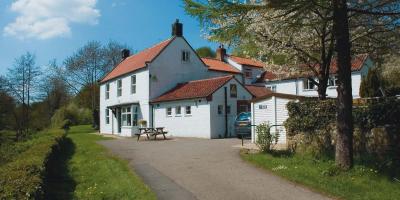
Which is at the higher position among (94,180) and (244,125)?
(244,125)

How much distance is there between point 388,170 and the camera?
37.3ft

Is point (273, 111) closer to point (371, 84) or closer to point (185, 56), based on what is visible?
point (371, 84)

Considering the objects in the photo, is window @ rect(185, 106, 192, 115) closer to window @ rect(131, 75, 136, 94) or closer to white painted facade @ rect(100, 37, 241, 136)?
white painted facade @ rect(100, 37, 241, 136)

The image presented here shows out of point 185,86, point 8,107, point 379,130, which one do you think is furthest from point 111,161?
point 8,107

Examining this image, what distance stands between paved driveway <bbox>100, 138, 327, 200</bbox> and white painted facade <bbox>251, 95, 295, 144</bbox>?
2.41m

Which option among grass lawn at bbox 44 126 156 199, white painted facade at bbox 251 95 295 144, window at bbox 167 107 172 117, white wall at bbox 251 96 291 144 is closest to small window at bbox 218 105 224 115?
window at bbox 167 107 172 117

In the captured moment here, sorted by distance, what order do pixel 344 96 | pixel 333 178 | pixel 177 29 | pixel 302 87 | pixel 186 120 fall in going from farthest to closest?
pixel 302 87, pixel 177 29, pixel 186 120, pixel 344 96, pixel 333 178

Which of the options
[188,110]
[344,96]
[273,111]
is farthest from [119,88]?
[344,96]

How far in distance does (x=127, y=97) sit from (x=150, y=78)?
4.90 m

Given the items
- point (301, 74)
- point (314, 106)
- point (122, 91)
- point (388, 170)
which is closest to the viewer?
point (388, 170)

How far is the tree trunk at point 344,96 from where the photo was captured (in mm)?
11750

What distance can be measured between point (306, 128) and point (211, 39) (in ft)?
17.5

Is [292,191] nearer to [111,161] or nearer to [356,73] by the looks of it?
[111,161]

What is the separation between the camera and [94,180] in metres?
12.2
